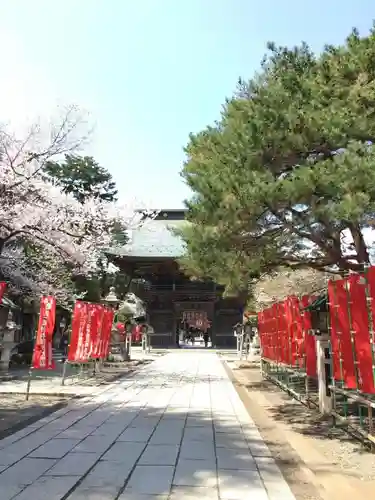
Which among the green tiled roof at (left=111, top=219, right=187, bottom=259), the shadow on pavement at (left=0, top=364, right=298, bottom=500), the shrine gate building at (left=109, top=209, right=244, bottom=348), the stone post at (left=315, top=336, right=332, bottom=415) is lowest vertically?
the shadow on pavement at (left=0, top=364, right=298, bottom=500)

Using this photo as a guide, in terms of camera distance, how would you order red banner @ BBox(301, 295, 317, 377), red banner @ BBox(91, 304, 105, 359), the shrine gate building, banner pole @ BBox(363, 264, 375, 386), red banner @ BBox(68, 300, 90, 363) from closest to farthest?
banner pole @ BBox(363, 264, 375, 386), red banner @ BBox(301, 295, 317, 377), red banner @ BBox(68, 300, 90, 363), red banner @ BBox(91, 304, 105, 359), the shrine gate building

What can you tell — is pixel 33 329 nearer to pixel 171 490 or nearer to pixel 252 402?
pixel 252 402

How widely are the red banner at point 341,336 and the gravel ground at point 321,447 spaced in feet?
2.74

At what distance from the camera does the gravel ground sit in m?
4.56

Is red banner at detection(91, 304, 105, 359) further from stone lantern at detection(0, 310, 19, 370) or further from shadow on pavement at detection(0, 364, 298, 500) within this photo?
shadow on pavement at detection(0, 364, 298, 500)

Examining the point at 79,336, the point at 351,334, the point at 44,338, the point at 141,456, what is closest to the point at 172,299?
the point at 79,336

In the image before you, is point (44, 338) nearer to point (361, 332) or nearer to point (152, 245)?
point (361, 332)

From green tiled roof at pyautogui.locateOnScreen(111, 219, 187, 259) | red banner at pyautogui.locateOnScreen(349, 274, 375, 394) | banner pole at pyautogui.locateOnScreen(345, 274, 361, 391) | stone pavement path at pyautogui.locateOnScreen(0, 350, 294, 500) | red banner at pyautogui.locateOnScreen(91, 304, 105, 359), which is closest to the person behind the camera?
stone pavement path at pyautogui.locateOnScreen(0, 350, 294, 500)

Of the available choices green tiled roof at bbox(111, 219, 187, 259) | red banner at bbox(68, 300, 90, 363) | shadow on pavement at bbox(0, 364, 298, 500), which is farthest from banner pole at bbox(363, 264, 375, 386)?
green tiled roof at bbox(111, 219, 187, 259)

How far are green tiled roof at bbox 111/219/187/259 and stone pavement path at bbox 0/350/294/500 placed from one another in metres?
22.9

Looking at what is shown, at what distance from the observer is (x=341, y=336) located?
6.12 metres

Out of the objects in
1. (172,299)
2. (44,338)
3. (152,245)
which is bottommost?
(44,338)

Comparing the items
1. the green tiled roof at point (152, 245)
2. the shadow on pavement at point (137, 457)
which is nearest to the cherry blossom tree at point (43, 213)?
the shadow on pavement at point (137, 457)

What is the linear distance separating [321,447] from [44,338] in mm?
6660
